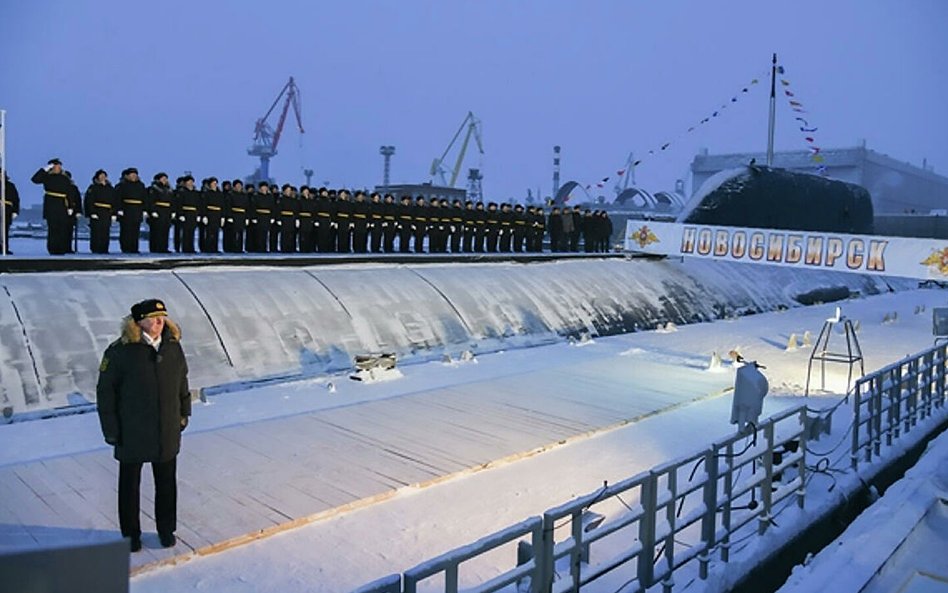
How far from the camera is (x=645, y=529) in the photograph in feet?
15.0

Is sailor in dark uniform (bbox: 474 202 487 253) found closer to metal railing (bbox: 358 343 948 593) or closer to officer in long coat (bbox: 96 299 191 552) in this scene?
metal railing (bbox: 358 343 948 593)

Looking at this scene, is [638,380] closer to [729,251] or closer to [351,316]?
[351,316]

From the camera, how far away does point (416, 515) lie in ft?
19.6

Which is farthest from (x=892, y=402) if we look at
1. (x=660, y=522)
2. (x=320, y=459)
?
(x=320, y=459)

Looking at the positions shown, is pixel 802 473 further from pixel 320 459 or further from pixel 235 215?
pixel 235 215

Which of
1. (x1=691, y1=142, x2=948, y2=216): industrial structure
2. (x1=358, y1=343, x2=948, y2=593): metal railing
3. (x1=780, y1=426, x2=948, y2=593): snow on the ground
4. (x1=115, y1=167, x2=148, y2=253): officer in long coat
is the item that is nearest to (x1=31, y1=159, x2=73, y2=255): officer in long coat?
(x1=115, y1=167, x2=148, y2=253): officer in long coat

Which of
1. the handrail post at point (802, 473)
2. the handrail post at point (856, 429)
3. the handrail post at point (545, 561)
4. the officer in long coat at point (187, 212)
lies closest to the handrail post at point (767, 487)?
the handrail post at point (802, 473)

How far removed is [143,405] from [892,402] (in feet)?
22.8

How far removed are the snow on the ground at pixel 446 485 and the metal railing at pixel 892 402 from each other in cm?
36

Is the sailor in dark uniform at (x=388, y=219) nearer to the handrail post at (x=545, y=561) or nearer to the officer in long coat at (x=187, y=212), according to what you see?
the officer in long coat at (x=187, y=212)

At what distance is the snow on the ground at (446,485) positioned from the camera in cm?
501

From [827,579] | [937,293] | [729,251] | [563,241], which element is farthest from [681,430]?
[937,293]

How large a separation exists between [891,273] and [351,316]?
10.7 meters

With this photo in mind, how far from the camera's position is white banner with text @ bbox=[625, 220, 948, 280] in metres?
15.8
